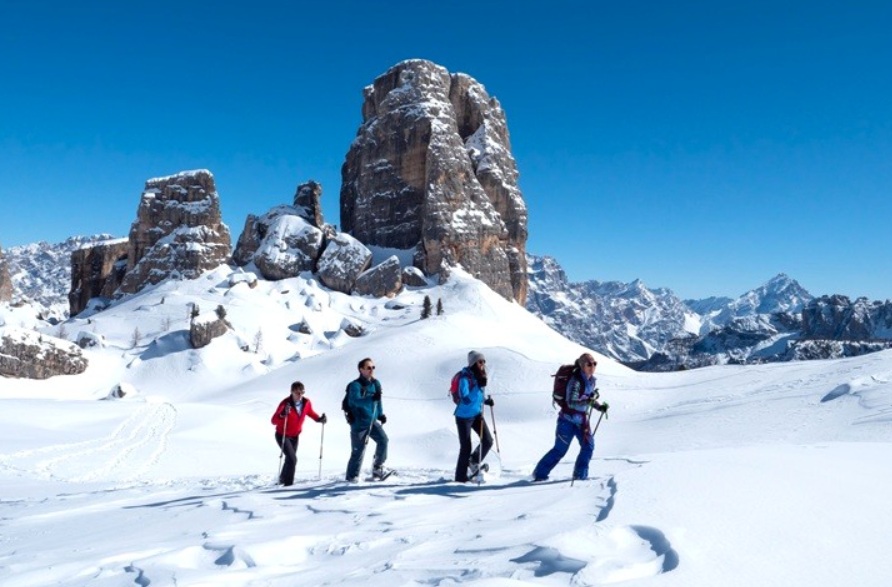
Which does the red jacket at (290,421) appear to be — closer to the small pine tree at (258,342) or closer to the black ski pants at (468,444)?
the black ski pants at (468,444)

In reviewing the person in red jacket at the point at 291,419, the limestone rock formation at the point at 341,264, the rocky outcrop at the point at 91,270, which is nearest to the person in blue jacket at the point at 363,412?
the person in red jacket at the point at 291,419

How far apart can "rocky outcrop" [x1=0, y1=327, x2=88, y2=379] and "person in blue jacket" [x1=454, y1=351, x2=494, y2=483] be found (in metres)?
42.8

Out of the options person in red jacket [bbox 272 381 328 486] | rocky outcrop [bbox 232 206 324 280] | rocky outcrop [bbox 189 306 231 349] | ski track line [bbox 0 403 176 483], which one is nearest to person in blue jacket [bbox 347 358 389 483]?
person in red jacket [bbox 272 381 328 486]

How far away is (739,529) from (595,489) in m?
2.47

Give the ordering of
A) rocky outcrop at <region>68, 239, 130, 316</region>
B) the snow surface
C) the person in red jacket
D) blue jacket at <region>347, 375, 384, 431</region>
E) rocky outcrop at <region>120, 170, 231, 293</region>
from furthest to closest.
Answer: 1. rocky outcrop at <region>68, 239, 130, 316</region>
2. rocky outcrop at <region>120, 170, 231, 293</region>
3. the person in red jacket
4. blue jacket at <region>347, 375, 384, 431</region>
5. the snow surface

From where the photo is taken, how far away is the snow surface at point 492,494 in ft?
14.3

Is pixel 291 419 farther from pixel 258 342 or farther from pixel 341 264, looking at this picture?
pixel 341 264

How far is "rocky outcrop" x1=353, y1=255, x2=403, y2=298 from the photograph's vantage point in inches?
2761

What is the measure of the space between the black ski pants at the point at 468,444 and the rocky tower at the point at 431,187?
66743 millimetres

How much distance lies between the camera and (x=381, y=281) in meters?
70.4

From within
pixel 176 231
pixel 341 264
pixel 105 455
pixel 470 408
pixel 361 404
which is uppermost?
pixel 176 231

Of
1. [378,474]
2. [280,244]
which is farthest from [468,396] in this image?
[280,244]

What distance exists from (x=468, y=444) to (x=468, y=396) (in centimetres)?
73

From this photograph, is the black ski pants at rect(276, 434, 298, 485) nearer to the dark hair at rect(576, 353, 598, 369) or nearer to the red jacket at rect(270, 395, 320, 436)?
the red jacket at rect(270, 395, 320, 436)
